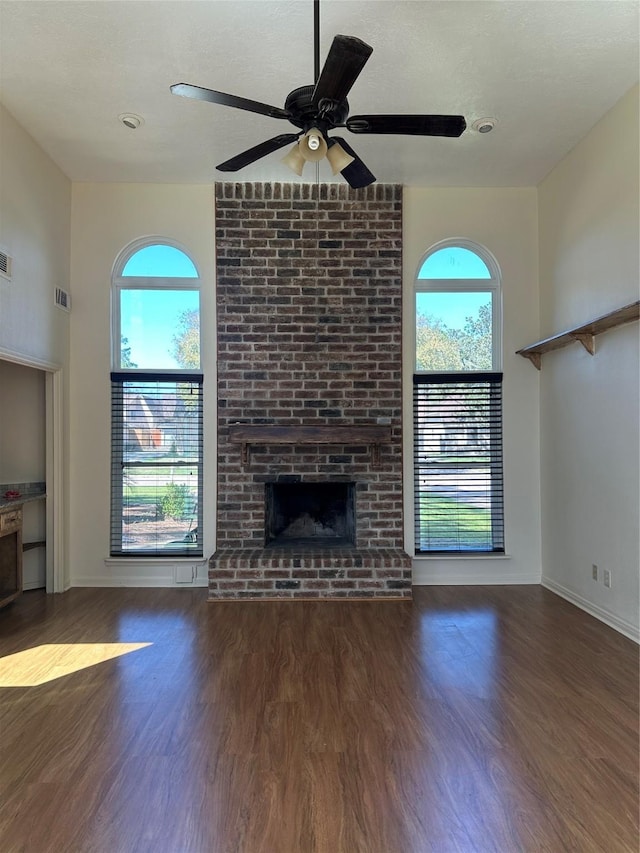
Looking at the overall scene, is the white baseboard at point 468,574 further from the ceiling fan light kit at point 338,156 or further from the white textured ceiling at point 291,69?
the white textured ceiling at point 291,69

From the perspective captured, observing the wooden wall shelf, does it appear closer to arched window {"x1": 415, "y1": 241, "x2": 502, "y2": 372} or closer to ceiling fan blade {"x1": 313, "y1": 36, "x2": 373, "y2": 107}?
arched window {"x1": 415, "y1": 241, "x2": 502, "y2": 372}

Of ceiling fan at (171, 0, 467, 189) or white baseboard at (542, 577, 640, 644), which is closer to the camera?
ceiling fan at (171, 0, 467, 189)

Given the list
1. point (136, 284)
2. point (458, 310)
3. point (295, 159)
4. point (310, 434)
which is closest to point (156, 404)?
point (136, 284)

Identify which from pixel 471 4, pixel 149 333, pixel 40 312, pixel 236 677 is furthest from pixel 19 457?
pixel 471 4

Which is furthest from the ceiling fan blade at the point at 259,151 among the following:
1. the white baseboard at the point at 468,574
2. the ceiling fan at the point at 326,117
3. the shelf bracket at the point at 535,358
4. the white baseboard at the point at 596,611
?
the white baseboard at the point at 596,611

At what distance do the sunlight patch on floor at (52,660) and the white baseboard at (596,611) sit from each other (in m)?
3.10

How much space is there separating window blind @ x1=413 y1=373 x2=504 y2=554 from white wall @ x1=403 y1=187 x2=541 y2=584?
0.28 ft

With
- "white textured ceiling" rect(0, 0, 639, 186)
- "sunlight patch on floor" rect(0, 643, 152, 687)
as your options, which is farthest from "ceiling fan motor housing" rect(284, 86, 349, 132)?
"sunlight patch on floor" rect(0, 643, 152, 687)

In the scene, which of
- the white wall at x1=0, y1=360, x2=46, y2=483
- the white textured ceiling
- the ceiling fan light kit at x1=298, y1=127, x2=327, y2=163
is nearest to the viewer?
the ceiling fan light kit at x1=298, y1=127, x2=327, y2=163

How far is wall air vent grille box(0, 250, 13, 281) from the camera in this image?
327cm

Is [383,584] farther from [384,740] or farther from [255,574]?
[384,740]

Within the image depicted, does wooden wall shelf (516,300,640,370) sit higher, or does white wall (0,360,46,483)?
wooden wall shelf (516,300,640,370)

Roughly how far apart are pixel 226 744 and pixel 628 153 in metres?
4.15

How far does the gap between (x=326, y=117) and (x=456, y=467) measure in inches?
121
